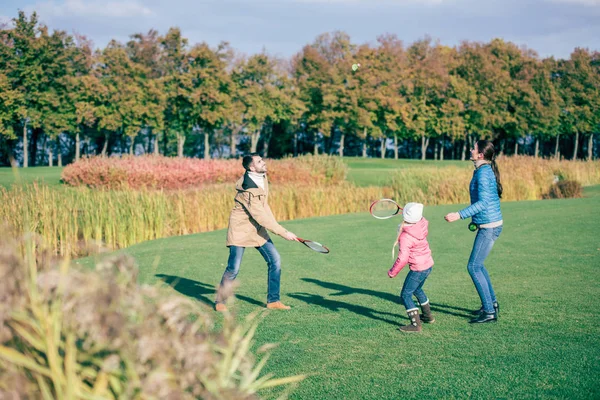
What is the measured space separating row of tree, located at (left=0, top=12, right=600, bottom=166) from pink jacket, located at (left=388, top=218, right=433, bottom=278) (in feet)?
127

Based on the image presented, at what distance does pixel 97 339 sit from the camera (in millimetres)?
2285

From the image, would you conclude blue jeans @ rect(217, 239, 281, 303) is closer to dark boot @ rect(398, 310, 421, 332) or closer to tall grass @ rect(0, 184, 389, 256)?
dark boot @ rect(398, 310, 421, 332)

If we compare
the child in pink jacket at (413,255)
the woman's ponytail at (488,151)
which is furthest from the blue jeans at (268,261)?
the woman's ponytail at (488,151)

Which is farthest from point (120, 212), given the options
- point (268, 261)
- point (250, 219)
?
point (268, 261)

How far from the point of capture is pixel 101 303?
228 cm

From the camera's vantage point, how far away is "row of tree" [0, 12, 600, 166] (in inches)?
1748

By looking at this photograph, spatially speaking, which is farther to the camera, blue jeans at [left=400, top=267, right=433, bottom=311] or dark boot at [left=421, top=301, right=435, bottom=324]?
dark boot at [left=421, top=301, right=435, bottom=324]

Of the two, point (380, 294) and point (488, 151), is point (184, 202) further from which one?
point (488, 151)

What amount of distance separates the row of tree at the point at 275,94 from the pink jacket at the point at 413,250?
3873 centimetres

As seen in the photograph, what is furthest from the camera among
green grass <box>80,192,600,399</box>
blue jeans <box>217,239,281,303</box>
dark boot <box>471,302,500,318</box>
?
blue jeans <box>217,239,281,303</box>

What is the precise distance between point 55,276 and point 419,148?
69.1m

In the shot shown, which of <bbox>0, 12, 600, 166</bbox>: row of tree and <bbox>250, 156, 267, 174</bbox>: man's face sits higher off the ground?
<bbox>0, 12, 600, 166</bbox>: row of tree

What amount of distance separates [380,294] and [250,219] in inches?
90.7

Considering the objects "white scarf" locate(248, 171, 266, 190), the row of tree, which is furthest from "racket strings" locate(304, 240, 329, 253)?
the row of tree
